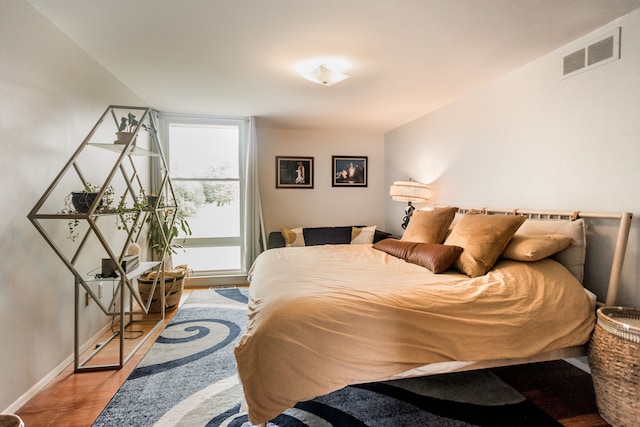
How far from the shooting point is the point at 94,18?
76.9 inches

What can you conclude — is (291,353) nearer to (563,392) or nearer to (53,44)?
(563,392)

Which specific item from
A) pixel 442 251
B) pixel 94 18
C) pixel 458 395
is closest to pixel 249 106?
pixel 94 18

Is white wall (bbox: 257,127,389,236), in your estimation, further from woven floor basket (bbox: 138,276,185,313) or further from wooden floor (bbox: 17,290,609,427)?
wooden floor (bbox: 17,290,609,427)

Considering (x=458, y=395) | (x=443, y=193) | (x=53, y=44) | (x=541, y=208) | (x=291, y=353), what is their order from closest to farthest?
(x=291, y=353) < (x=458, y=395) < (x=53, y=44) < (x=541, y=208) < (x=443, y=193)

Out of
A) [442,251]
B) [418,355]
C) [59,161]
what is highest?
[59,161]

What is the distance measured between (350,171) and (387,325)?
378 centimetres

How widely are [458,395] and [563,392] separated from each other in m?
0.67

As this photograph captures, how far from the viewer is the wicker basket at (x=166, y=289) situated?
320 centimetres

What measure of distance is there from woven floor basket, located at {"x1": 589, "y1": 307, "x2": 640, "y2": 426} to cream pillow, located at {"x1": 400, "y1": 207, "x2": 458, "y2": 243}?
1190 millimetres

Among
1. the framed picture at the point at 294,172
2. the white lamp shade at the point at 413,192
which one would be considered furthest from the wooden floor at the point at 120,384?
the framed picture at the point at 294,172

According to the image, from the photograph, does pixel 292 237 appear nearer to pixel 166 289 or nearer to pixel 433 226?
pixel 166 289

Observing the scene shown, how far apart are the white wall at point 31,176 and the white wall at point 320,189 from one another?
2.64 metres

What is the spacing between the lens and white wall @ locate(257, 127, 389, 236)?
4746 millimetres

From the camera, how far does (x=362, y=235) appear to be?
4.50m
